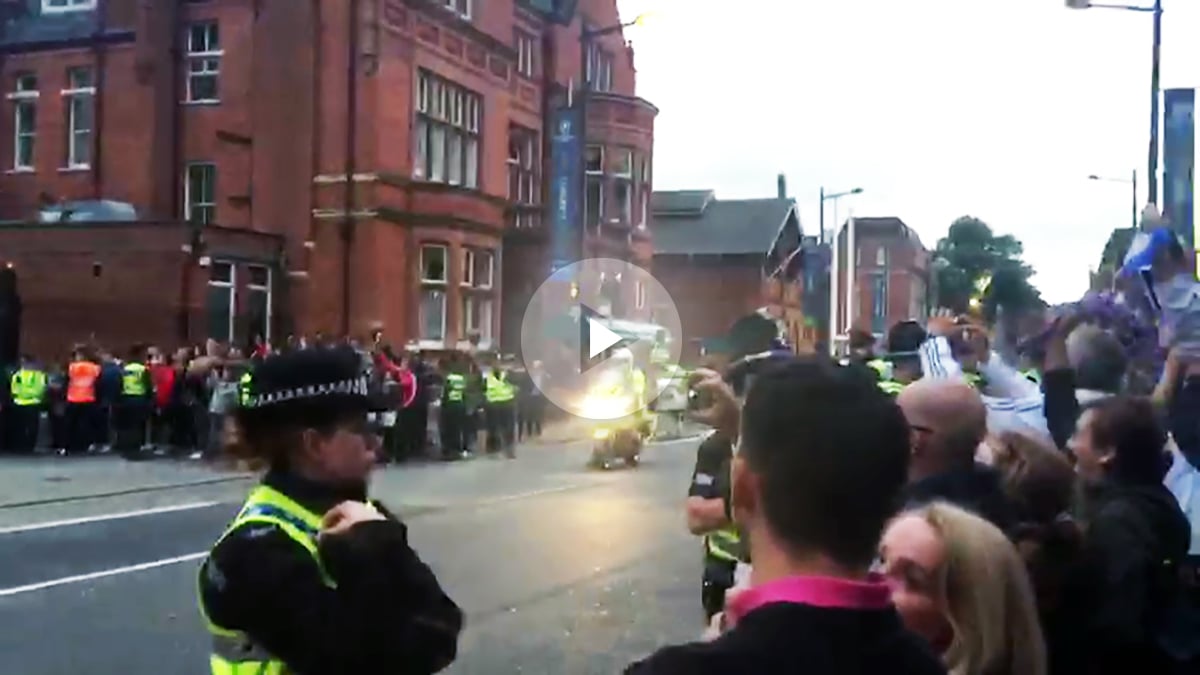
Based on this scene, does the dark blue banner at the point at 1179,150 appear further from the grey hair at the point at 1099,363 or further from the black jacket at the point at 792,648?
the black jacket at the point at 792,648

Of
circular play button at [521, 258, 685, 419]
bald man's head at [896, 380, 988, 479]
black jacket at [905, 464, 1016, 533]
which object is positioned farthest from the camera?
circular play button at [521, 258, 685, 419]

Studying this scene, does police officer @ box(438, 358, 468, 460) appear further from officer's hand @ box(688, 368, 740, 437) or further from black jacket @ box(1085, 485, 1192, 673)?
black jacket @ box(1085, 485, 1192, 673)

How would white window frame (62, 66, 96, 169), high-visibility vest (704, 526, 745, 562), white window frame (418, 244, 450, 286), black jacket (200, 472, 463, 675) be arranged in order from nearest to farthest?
black jacket (200, 472, 463, 675), high-visibility vest (704, 526, 745, 562), white window frame (418, 244, 450, 286), white window frame (62, 66, 96, 169)

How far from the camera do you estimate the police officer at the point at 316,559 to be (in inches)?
117

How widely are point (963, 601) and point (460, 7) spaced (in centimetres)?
3564

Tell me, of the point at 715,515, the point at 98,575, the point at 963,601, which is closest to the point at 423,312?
the point at 98,575

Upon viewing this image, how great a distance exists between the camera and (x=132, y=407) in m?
25.0

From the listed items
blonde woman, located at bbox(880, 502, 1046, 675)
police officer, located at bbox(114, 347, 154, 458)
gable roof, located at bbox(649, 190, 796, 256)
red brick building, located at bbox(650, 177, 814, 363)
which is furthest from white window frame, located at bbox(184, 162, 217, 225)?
blonde woman, located at bbox(880, 502, 1046, 675)

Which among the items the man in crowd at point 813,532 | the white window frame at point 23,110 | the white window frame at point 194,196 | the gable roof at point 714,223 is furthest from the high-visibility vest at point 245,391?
the gable roof at point 714,223

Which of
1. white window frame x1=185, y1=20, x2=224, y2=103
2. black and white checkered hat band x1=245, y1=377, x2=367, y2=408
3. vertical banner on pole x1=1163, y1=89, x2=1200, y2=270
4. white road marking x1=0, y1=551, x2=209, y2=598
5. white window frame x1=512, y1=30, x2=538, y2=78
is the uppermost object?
white window frame x1=512, y1=30, x2=538, y2=78

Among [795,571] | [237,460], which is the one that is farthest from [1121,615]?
[237,460]

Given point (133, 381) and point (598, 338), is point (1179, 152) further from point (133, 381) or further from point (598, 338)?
point (598, 338)

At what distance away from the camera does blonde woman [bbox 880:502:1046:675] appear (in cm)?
297

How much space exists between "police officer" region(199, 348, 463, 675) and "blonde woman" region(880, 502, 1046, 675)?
93 centimetres
